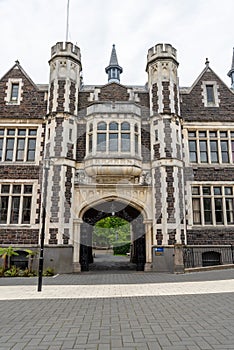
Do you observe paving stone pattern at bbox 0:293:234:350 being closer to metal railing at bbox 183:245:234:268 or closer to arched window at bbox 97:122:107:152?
metal railing at bbox 183:245:234:268

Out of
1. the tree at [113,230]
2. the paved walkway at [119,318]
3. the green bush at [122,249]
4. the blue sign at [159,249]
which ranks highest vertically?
the tree at [113,230]

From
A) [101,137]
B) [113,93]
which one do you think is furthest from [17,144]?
[113,93]

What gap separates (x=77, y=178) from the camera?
1587 cm

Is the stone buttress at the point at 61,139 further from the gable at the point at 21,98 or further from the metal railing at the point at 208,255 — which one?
the metal railing at the point at 208,255

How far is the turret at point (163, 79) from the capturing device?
16.8 m

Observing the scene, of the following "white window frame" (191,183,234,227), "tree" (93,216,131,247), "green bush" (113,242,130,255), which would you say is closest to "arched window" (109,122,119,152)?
"white window frame" (191,183,234,227)

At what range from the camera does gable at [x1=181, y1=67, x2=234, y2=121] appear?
17.6m

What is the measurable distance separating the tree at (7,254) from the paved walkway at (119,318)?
462 centimetres

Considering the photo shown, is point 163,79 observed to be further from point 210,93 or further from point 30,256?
point 30,256

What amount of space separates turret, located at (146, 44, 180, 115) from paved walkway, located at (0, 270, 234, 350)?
10607 millimetres

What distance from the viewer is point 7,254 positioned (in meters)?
14.1

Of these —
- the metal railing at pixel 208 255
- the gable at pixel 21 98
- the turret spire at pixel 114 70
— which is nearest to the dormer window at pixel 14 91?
the gable at pixel 21 98

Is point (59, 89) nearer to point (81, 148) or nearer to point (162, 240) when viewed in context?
point (81, 148)

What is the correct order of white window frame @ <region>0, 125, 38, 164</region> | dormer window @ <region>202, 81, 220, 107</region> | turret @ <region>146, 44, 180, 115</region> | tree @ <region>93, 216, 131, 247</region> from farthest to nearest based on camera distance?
tree @ <region>93, 216, 131, 247</region>
dormer window @ <region>202, 81, 220, 107</region>
turret @ <region>146, 44, 180, 115</region>
white window frame @ <region>0, 125, 38, 164</region>
